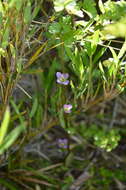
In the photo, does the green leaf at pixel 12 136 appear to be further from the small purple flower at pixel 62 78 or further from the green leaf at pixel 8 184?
the green leaf at pixel 8 184

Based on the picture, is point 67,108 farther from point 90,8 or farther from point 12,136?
point 12,136

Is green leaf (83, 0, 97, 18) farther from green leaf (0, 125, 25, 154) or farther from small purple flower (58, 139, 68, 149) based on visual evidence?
small purple flower (58, 139, 68, 149)

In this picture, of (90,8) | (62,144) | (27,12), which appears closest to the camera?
(27,12)

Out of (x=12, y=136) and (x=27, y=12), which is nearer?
(x=12, y=136)

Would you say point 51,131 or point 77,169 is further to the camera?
point 51,131

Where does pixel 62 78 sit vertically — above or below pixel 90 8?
below

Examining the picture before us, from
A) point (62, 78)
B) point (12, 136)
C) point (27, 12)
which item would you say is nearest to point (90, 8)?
point (27, 12)

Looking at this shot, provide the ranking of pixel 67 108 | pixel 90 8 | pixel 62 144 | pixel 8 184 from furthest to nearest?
pixel 62 144 < pixel 8 184 < pixel 67 108 < pixel 90 8

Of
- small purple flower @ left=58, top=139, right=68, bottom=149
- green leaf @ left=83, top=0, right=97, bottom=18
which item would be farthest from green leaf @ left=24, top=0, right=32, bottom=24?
small purple flower @ left=58, top=139, right=68, bottom=149

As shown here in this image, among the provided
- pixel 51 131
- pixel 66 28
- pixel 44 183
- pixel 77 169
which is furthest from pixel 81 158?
pixel 66 28

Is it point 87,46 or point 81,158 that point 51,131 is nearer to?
point 81,158

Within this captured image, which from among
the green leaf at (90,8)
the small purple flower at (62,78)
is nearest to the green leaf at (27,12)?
the green leaf at (90,8)
